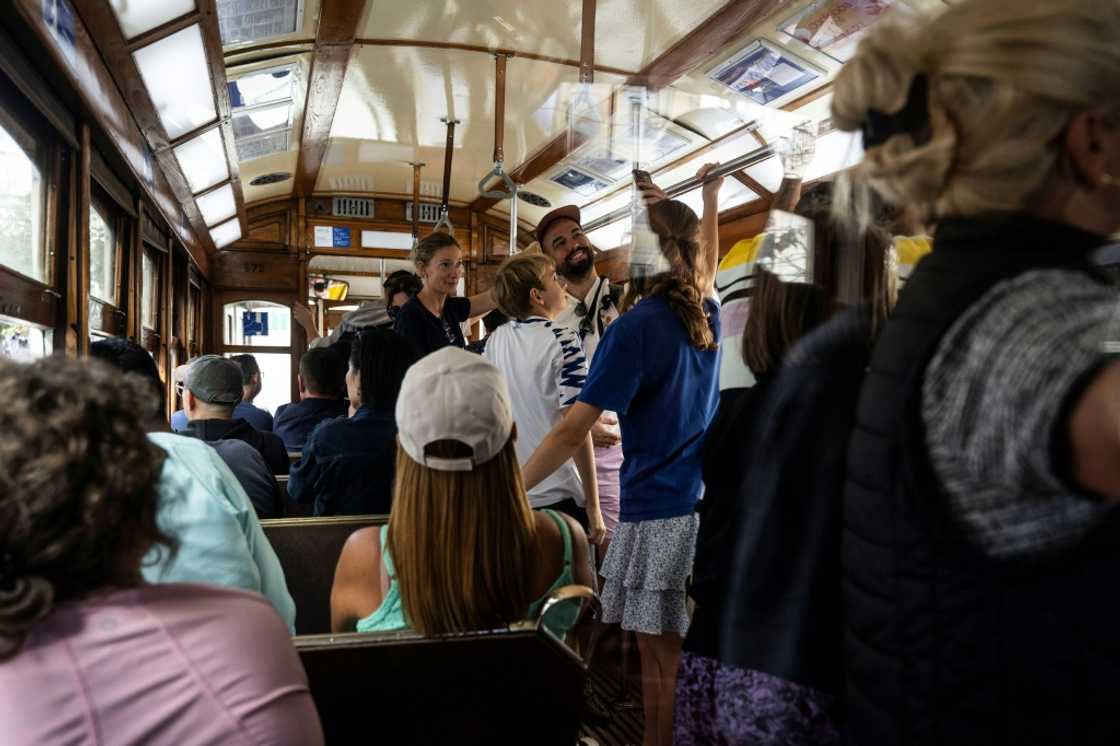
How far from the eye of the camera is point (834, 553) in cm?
78

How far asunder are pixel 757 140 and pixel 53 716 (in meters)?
1.72

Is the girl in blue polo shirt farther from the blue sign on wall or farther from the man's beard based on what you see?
the blue sign on wall

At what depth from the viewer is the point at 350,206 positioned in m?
8.64

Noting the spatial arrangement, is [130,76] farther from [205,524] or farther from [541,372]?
[205,524]

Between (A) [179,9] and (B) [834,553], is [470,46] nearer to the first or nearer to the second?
(A) [179,9]

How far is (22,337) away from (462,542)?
2.36 metres

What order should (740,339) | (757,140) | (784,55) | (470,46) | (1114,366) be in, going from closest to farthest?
(1114,366) → (740,339) → (757,140) → (784,55) → (470,46)

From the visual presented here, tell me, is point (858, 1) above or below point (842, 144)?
above

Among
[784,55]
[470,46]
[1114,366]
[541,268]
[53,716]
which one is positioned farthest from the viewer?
[470,46]

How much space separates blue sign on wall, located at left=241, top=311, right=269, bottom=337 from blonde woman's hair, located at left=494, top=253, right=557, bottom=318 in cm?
673

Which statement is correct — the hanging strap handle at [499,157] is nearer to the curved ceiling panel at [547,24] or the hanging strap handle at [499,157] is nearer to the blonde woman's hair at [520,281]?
the curved ceiling panel at [547,24]

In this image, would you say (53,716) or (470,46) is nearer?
(53,716)

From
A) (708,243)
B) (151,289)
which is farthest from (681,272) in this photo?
(151,289)

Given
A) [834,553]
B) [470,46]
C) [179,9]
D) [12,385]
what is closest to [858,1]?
[470,46]
